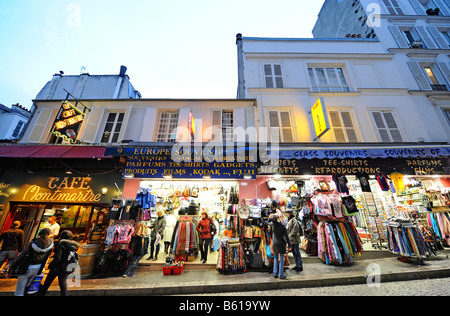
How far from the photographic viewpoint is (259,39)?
39.4 ft

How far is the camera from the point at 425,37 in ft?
39.4

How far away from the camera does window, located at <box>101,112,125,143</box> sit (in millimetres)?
9062

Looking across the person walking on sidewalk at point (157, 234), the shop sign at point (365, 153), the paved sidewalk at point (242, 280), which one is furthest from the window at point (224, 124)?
the paved sidewalk at point (242, 280)

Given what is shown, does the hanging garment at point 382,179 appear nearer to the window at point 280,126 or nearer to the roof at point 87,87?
the window at point 280,126

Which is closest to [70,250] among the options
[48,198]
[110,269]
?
[110,269]

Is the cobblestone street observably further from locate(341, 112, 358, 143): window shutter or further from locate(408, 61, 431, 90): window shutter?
locate(408, 61, 431, 90): window shutter

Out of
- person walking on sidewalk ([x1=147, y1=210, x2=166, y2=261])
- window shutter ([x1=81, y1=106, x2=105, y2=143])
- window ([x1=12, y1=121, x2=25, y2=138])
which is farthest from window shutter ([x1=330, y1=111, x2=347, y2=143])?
window ([x1=12, y1=121, x2=25, y2=138])

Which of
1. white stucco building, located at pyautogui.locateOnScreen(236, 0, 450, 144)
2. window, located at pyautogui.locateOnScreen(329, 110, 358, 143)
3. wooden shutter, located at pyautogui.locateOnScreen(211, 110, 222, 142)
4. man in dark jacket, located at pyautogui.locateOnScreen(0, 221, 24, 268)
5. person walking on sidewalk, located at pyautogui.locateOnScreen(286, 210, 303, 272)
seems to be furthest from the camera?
white stucco building, located at pyautogui.locateOnScreen(236, 0, 450, 144)

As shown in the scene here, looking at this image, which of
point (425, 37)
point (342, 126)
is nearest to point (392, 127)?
point (342, 126)

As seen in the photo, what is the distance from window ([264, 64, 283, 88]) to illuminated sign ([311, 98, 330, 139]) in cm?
285

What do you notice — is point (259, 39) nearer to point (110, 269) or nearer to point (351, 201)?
point (351, 201)

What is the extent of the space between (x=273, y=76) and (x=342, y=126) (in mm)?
5075

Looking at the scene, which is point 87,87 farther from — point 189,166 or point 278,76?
point 278,76

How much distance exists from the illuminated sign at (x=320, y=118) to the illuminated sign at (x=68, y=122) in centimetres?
1223
